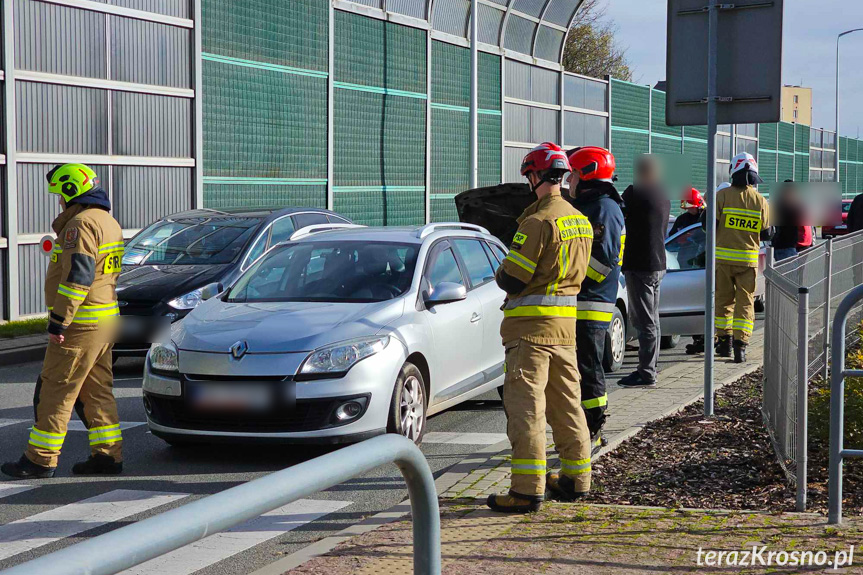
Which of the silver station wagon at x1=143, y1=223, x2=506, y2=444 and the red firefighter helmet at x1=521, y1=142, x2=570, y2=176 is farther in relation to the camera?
the silver station wagon at x1=143, y1=223, x2=506, y2=444

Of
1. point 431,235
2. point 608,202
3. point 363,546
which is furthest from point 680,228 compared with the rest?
point 363,546

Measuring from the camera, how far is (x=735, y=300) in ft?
37.6

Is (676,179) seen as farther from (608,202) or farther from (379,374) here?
(379,374)

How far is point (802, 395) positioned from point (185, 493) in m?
3.41

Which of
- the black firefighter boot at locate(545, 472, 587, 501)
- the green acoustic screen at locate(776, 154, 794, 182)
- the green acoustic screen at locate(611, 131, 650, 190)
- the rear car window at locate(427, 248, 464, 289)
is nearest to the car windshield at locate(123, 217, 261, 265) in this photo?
the rear car window at locate(427, 248, 464, 289)

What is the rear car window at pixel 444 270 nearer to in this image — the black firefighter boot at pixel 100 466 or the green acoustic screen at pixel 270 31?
the black firefighter boot at pixel 100 466

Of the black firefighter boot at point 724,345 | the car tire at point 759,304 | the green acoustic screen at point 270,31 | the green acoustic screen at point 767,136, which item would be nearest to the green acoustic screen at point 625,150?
the green acoustic screen at point 270,31

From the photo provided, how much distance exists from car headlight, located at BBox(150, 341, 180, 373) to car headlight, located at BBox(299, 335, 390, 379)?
2.88ft

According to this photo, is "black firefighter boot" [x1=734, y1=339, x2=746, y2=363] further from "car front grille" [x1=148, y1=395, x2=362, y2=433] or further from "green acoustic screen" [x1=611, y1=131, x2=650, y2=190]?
"green acoustic screen" [x1=611, y1=131, x2=650, y2=190]

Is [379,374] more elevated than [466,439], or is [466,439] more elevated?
[379,374]

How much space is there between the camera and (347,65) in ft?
70.7

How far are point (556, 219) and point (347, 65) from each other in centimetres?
1648

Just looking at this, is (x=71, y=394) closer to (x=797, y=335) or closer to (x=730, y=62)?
(x=797, y=335)

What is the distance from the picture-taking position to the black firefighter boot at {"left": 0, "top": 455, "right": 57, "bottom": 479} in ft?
22.4
